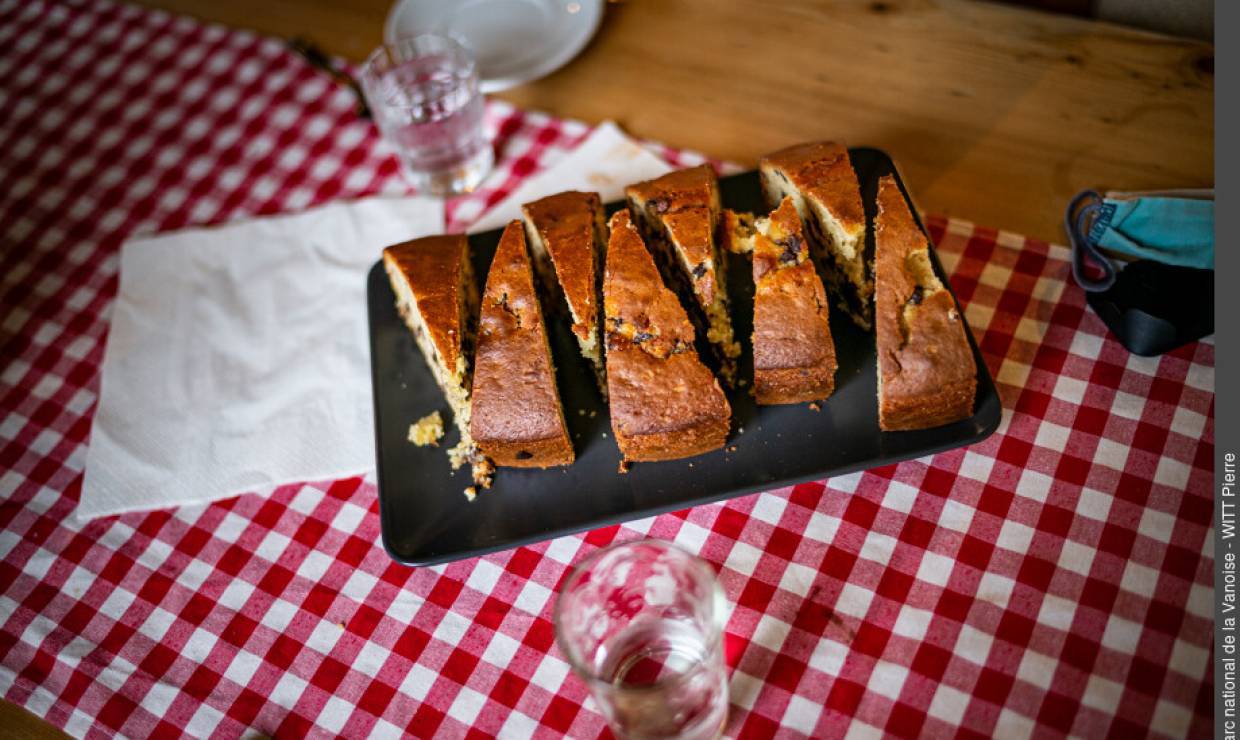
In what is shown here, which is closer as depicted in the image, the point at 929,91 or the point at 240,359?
the point at 240,359

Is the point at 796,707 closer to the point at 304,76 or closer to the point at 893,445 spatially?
the point at 893,445

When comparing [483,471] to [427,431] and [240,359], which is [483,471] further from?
[240,359]

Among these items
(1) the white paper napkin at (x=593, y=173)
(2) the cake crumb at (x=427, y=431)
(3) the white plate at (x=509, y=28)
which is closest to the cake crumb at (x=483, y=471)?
Answer: (2) the cake crumb at (x=427, y=431)

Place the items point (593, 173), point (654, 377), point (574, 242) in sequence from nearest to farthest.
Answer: point (654, 377) < point (574, 242) < point (593, 173)

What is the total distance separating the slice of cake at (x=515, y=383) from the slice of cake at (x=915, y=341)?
71 cm

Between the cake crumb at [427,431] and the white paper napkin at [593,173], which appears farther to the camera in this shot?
the white paper napkin at [593,173]

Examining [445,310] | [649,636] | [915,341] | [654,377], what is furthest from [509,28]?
[649,636]

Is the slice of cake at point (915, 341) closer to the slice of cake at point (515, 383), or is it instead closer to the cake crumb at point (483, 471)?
the slice of cake at point (515, 383)

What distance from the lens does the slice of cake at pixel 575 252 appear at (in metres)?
2.18

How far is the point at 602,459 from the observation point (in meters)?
2.13

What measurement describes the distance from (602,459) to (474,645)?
48 cm

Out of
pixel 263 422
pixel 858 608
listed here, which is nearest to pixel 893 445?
pixel 858 608

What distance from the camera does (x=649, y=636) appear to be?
6.08 ft

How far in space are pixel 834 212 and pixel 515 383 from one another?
2.65ft
